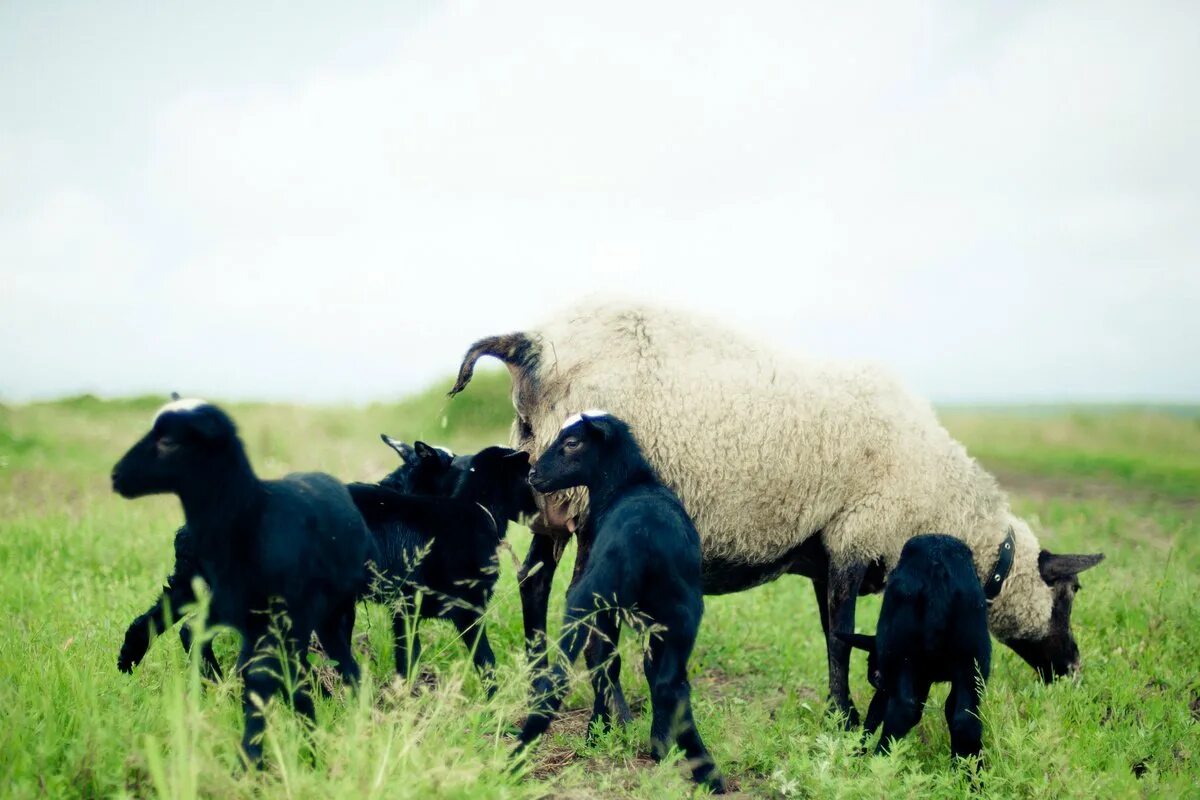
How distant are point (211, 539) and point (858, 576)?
4025 mm

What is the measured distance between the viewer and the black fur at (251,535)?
2.96 metres

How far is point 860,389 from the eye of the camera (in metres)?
5.90

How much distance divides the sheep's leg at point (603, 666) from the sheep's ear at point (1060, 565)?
10.4 ft

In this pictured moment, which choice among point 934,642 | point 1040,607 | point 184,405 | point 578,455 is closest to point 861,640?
point 934,642

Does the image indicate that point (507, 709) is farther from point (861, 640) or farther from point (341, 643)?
point (861, 640)

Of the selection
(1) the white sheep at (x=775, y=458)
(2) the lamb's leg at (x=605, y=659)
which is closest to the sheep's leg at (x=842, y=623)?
(1) the white sheep at (x=775, y=458)

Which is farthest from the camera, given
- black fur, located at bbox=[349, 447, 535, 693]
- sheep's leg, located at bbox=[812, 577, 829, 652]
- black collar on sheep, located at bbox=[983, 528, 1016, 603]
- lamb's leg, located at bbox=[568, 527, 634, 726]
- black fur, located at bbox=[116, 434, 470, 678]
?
sheep's leg, located at bbox=[812, 577, 829, 652]

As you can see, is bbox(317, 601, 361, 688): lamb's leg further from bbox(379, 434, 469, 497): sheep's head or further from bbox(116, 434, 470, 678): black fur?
bbox(379, 434, 469, 497): sheep's head

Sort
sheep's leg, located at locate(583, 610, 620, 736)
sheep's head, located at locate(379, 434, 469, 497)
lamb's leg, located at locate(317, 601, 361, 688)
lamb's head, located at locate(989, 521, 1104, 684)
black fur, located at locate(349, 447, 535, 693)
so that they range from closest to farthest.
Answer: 1. lamb's leg, located at locate(317, 601, 361, 688)
2. sheep's leg, located at locate(583, 610, 620, 736)
3. black fur, located at locate(349, 447, 535, 693)
4. sheep's head, located at locate(379, 434, 469, 497)
5. lamb's head, located at locate(989, 521, 1104, 684)

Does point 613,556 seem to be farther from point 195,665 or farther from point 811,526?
point 811,526

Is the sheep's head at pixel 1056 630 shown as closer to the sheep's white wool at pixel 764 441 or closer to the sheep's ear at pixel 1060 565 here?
the sheep's ear at pixel 1060 565

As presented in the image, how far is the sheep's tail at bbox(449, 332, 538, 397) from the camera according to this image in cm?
542

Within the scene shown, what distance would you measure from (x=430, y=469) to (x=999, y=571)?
3.84 meters

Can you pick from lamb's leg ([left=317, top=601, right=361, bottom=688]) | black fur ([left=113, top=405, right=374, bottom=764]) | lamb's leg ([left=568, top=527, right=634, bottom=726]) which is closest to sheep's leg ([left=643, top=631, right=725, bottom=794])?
lamb's leg ([left=568, top=527, right=634, bottom=726])
